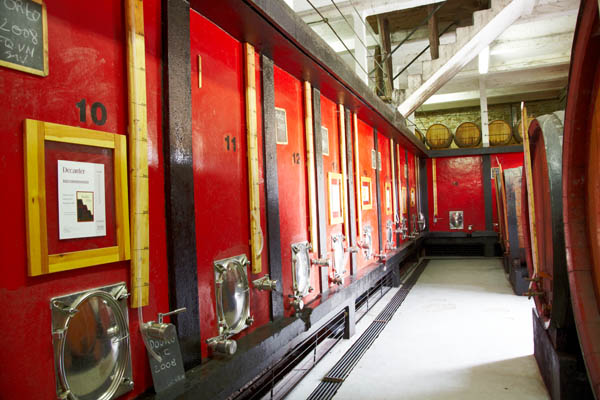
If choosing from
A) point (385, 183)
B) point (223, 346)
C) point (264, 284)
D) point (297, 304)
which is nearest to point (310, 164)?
point (297, 304)

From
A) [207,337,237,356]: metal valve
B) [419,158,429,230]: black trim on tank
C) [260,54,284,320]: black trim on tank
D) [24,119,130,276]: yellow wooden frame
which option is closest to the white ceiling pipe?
[419,158,429,230]: black trim on tank

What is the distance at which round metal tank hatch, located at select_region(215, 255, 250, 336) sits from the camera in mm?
2494

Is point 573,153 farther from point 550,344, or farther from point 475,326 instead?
point 475,326

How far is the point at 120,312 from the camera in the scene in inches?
69.0

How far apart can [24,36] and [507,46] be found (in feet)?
41.1

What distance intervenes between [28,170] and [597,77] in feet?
7.49

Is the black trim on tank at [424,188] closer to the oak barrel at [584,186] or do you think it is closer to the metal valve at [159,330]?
the oak barrel at [584,186]

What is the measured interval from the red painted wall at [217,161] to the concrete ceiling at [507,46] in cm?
596

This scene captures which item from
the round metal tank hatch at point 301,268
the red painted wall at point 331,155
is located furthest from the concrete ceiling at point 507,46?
the round metal tank hatch at point 301,268

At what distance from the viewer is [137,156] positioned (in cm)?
187

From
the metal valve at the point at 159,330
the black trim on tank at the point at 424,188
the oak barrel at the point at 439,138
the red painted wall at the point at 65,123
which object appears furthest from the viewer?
the oak barrel at the point at 439,138

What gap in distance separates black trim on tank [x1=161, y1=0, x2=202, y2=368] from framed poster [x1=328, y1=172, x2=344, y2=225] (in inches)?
97.8

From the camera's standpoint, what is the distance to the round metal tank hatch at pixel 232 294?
2494 mm

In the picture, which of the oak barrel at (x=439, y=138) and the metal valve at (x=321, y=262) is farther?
the oak barrel at (x=439, y=138)
